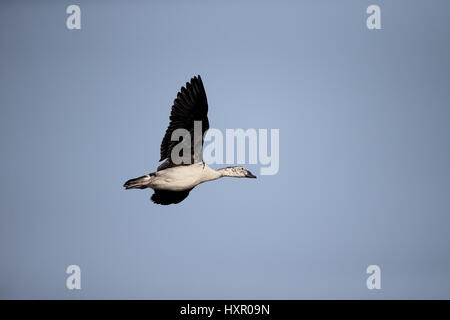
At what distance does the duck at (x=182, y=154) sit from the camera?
43.2 feet

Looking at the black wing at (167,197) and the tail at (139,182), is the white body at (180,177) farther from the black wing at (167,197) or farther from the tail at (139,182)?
the black wing at (167,197)

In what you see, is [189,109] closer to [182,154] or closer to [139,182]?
[182,154]

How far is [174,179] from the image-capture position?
43.7 feet

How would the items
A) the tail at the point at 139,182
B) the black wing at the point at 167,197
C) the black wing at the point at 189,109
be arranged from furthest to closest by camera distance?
the black wing at the point at 167,197
the black wing at the point at 189,109
the tail at the point at 139,182

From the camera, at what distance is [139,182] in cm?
1306

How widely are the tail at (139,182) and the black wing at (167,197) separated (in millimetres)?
569

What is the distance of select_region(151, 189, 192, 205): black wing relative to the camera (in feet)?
45.0

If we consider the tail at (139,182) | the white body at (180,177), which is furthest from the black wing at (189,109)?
the tail at (139,182)

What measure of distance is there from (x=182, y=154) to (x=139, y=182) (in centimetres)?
111

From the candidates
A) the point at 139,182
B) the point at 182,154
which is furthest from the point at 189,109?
the point at 139,182

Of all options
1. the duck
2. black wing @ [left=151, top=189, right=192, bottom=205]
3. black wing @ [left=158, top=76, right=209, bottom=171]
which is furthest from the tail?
black wing @ [left=158, top=76, right=209, bottom=171]
